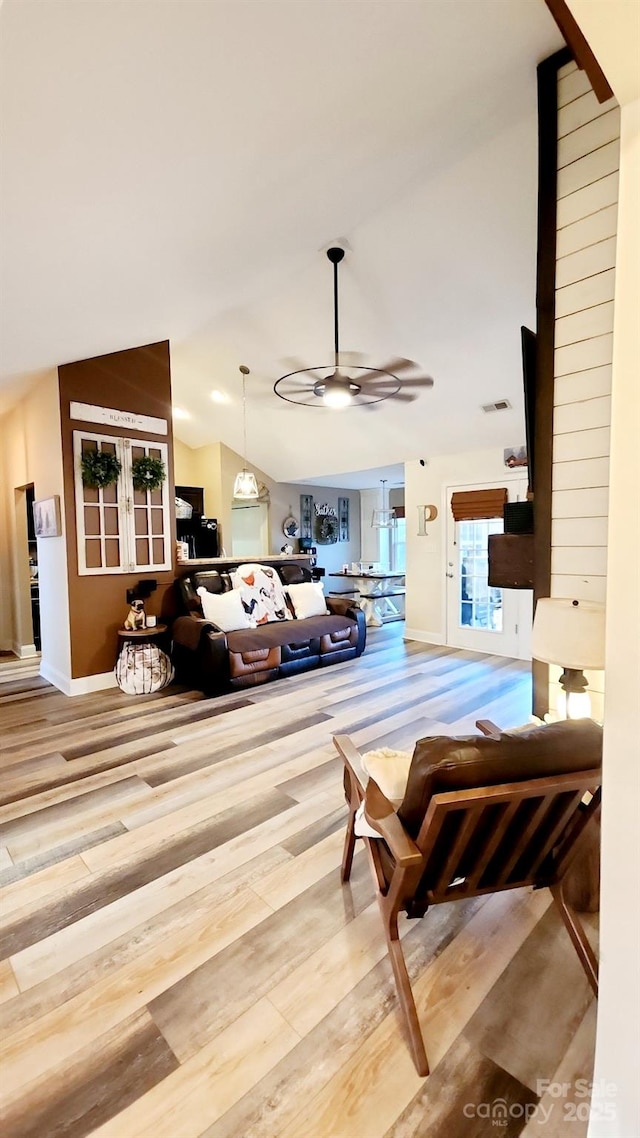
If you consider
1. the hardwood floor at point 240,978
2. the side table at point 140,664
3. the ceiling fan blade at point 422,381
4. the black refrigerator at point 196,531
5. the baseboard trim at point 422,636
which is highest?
the ceiling fan blade at point 422,381

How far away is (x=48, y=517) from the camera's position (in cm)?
435

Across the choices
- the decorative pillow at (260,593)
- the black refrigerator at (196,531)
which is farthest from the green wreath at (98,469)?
the black refrigerator at (196,531)

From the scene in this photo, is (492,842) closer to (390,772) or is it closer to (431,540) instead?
(390,772)

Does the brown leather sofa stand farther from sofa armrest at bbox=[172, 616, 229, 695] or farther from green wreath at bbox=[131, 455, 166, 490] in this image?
green wreath at bbox=[131, 455, 166, 490]

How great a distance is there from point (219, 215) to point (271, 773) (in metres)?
3.02

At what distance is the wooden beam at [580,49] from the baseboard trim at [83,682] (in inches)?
189

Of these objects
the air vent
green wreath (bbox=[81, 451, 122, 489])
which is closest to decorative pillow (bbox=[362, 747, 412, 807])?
green wreath (bbox=[81, 451, 122, 489])

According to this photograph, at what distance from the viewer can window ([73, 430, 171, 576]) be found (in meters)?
4.23

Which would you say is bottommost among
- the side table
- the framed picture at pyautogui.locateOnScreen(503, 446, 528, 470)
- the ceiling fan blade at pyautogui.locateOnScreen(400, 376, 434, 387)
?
the side table

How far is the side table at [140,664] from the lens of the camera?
4.20 m

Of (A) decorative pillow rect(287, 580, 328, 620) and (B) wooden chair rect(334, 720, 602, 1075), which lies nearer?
(B) wooden chair rect(334, 720, 602, 1075)

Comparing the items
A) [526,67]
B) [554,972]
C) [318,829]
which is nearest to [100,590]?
[318,829]

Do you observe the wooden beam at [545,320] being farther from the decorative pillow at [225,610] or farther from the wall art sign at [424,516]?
the wall art sign at [424,516]

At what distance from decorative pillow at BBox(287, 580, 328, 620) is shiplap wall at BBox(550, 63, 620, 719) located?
3.33m
